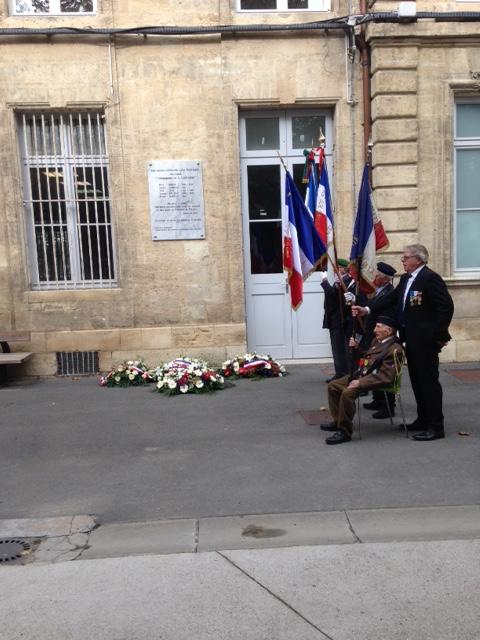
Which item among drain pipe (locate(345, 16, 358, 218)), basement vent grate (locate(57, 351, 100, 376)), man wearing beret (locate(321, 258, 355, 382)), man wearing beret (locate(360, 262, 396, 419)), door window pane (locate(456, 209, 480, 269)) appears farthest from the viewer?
door window pane (locate(456, 209, 480, 269))

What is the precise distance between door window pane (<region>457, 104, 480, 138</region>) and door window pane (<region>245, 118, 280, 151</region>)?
2.75 m

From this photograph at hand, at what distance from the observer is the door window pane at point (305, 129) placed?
30.8 ft

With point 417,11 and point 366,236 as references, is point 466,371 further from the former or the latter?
point 417,11

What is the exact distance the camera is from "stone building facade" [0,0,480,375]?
8.77 metres

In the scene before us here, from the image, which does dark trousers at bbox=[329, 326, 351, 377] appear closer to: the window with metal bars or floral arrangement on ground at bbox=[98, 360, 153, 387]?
floral arrangement on ground at bbox=[98, 360, 153, 387]

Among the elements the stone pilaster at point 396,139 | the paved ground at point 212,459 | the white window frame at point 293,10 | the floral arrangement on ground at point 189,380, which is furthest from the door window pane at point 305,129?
the paved ground at point 212,459

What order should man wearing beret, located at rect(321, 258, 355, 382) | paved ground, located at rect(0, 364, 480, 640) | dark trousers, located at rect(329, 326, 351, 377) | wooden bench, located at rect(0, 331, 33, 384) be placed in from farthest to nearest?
wooden bench, located at rect(0, 331, 33, 384), dark trousers, located at rect(329, 326, 351, 377), man wearing beret, located at rect(321, 258, 355, 382), paved ground, located at rect(0, 364, 480, 640)

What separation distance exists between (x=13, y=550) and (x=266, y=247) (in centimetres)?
643

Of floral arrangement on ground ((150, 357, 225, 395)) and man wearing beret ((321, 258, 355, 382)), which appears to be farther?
floral arrangement on ground ((150, 357, 225, 395))

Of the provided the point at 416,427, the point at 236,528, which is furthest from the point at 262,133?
the point at 236,528

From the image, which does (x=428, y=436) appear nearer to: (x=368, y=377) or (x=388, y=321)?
(x=368, y=377)

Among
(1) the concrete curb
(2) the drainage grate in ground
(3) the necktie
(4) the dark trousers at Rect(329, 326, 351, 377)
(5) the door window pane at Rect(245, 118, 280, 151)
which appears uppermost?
(5) the door window pane at Rect(245, 118, 280, 151)

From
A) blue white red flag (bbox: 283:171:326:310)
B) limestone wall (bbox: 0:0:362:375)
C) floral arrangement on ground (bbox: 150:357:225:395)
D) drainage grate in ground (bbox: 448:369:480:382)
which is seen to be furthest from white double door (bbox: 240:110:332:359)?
blue white red flag (bbox: 283:171:326:310)

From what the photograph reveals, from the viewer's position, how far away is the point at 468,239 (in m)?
9.50
